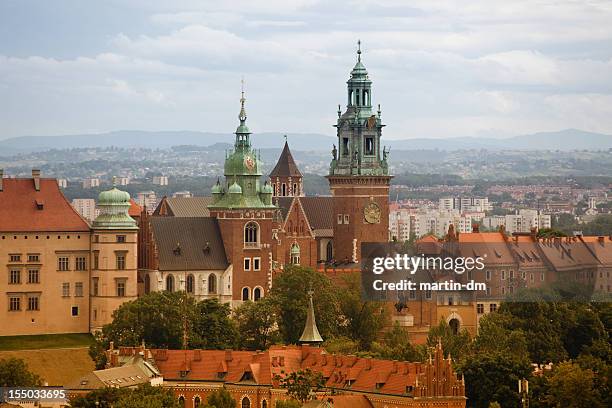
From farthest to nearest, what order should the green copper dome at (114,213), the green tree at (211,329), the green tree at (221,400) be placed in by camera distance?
the green copper dome at (114,213) < the green tree at (211,329) < the green tree at (221,400)

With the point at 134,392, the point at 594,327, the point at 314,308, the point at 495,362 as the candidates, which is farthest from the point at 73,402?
the point at 594,327

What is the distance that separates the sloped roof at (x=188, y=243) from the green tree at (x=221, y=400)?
36.1 metres

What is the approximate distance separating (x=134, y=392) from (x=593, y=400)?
76.2 feet

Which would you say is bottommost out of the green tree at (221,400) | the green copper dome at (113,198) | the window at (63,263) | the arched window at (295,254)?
the green tree at (221,400)

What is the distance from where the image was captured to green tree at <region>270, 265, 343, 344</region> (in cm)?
13025

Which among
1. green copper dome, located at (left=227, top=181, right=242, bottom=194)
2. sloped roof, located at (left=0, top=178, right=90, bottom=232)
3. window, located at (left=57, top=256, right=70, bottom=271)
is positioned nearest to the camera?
sloped roof, located at (left=0, top=178, right=90, bottom=232)

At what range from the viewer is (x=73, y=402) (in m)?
101

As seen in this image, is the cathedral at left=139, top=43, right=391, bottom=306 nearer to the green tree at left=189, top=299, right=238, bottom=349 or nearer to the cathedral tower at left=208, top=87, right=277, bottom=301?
the cathedral tower at left=208, top=87, right=277, bottom=301

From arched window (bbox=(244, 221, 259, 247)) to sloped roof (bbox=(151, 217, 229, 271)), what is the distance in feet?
5.69

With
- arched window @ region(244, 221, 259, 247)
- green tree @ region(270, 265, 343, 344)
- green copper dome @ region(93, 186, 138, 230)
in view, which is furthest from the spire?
arched window @ region(244, 221, 259, 247)

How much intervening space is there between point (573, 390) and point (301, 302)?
30534 mm

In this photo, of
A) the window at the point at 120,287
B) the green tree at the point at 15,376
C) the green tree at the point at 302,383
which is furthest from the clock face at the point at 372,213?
the green tree at the point at 302,383

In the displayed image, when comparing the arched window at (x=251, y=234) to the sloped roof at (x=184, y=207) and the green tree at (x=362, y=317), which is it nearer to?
the green tree at (x=362, y=317)

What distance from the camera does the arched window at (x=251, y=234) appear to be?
144 metres
